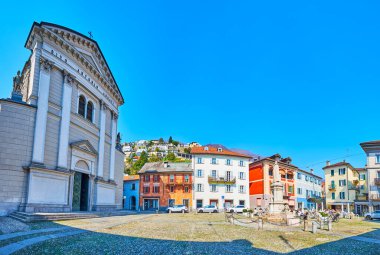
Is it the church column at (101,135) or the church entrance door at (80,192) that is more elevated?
the church column at (101,135)

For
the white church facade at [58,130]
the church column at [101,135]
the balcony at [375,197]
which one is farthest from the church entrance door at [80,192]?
the balcony at [375,197]

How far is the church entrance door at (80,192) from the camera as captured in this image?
83.6ft

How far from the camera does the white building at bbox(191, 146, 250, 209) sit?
5659 centimetres

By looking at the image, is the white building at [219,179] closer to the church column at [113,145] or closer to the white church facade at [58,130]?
the church column at [113,145]

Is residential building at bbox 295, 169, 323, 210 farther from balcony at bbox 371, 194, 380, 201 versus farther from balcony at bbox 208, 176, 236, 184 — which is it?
balcony at bbox 208, 176, 236, 184

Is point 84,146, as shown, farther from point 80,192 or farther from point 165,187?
point 165,187

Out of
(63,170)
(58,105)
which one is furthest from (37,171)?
(58,105)

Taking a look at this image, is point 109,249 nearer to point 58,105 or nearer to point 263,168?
point 58,105

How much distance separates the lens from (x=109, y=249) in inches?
371

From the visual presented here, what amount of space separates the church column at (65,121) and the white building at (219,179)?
3480 centimetres

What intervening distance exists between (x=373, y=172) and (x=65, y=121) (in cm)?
5123

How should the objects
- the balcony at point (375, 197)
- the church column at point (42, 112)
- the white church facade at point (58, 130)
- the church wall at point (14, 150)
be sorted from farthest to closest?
the balcony at point (375, 197) < the church column at point (42, 112) < the white church facade at point (58, 130) < the church wall at point (14, 150)

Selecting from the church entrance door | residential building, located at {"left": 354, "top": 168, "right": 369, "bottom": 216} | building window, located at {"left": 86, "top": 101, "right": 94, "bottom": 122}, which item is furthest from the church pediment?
residential building, located at {"left": 354, "top": 168, "right": 369, "bottom": 216}

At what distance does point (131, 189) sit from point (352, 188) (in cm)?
4831
